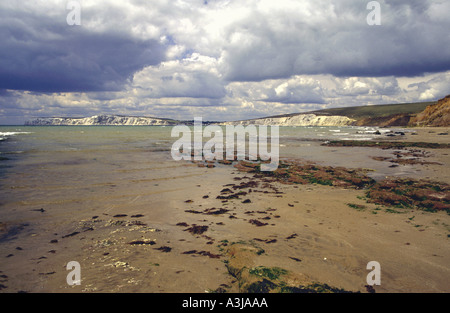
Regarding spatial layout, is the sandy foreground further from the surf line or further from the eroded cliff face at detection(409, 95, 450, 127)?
the eroded cliff face at detection(409, 95, 450, 127)

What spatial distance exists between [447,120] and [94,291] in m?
106

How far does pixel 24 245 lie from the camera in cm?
641

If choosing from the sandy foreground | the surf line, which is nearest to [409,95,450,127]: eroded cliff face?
Answer: the surf line

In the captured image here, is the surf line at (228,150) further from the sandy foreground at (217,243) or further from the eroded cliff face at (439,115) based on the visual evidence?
the eroded cliff face at (439,115)

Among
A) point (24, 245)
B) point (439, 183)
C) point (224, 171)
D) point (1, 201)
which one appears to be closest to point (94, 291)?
point (24, 245)

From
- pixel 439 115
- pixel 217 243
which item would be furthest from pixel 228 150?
pixel 439 115

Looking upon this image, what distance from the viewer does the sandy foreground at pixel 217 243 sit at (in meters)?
4.72

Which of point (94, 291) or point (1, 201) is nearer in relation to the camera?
point (94, 291)

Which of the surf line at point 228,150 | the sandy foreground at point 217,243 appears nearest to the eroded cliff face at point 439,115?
the surf line at point 228,150

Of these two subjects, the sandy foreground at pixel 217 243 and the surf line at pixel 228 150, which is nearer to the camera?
the sandy foreground at pixel 217 243

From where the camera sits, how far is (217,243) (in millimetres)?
6434

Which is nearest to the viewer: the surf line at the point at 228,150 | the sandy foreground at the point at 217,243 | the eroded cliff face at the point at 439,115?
the sandy foreground at the point at 217,243

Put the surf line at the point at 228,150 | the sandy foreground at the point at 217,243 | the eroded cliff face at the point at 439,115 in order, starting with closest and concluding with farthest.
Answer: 1. the sandy foreground at the point at 217,243
2. the surf line at the point at 228,150
3. the eroded cliff face at the point at 439,115

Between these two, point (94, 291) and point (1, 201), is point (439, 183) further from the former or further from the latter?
point (1, 201)
